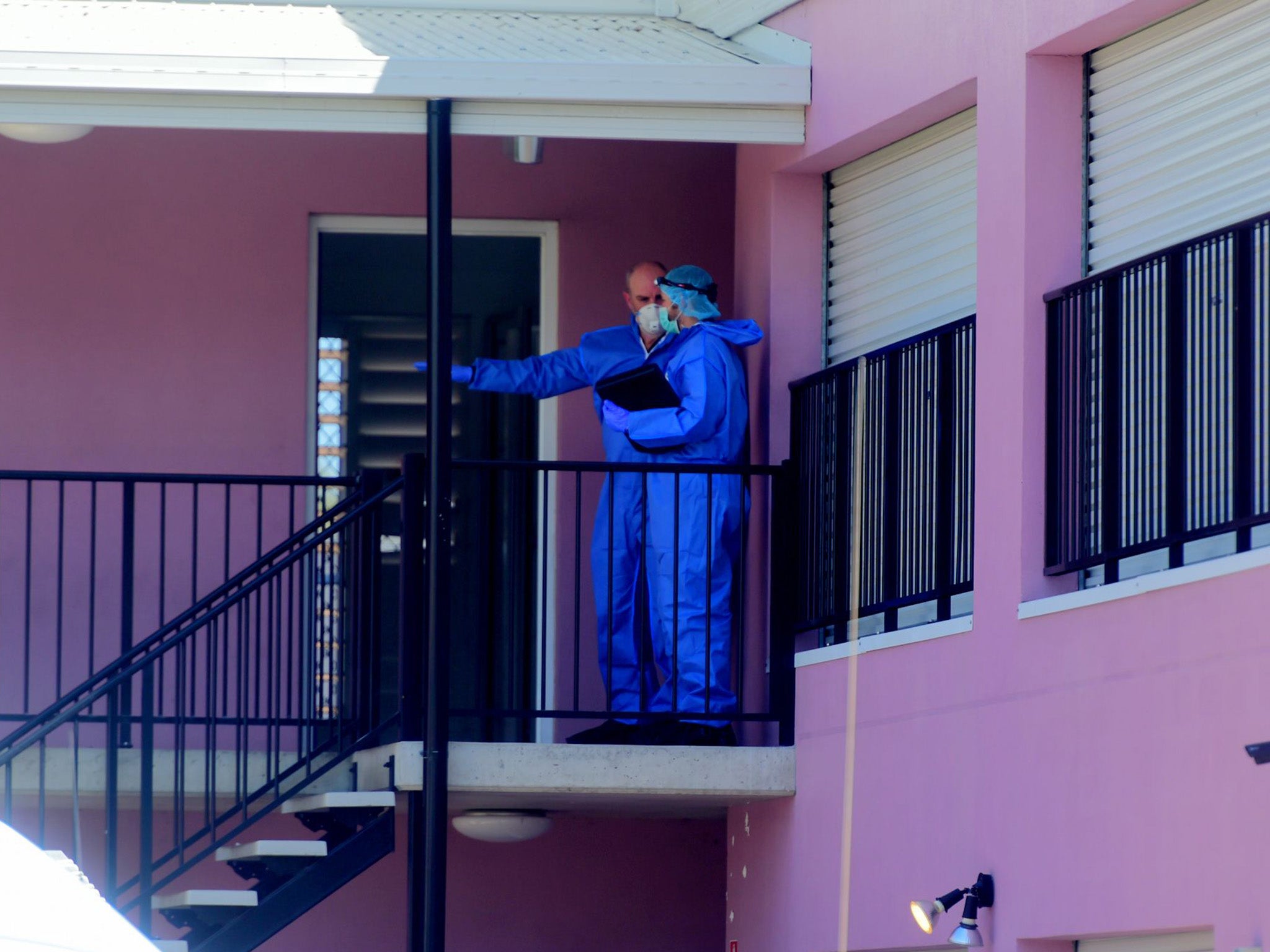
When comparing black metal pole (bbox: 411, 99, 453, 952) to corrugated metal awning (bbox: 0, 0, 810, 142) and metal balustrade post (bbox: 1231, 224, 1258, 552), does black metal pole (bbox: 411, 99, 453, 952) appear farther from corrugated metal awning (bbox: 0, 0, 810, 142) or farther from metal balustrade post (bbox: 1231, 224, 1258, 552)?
metal balustrade post (bbox: 1231, 224, 1258, 552)

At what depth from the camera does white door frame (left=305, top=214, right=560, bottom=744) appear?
1047cm

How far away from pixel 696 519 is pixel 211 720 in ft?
6.62

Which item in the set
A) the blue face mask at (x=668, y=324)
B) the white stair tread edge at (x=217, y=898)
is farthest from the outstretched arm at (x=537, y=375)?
the white stair tread edge at (x=217, y=898)

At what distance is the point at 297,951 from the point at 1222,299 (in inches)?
223

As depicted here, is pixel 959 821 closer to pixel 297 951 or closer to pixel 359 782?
pixel 359 782

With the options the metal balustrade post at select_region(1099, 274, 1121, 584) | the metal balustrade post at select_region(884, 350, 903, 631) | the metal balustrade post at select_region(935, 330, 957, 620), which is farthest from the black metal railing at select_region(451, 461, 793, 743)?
the metal balustrade post at select_region(1099, 274, 1121, 584)

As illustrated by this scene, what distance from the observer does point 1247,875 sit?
6.00 meters

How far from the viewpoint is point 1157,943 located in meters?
6.60

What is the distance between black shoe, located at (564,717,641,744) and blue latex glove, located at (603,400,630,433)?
1.15 metres

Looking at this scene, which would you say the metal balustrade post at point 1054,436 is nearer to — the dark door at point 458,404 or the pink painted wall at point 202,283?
the pink painted wall at point 202,283

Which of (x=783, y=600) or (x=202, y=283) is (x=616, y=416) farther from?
(x=202, y=283)

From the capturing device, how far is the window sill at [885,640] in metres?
7.68

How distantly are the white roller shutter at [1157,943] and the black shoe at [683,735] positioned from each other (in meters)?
2.08

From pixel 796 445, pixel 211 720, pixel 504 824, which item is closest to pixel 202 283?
pixel 211 720
